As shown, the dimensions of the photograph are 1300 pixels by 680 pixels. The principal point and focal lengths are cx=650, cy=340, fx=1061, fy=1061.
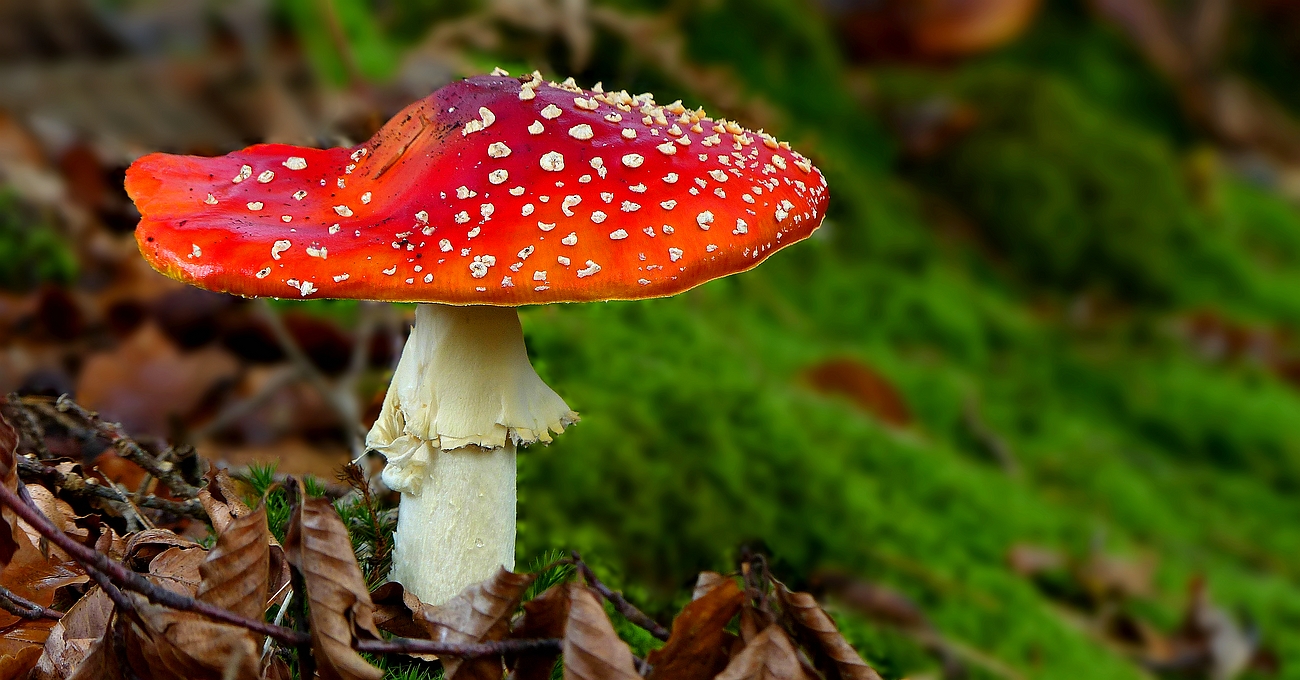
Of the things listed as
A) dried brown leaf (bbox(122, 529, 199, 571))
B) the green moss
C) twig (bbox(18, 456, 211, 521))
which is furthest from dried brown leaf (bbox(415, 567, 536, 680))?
the green moss

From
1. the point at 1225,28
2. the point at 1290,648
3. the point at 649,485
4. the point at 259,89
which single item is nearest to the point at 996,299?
the point at 1290,648

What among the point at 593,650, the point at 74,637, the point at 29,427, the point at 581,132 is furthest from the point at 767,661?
the point at 29,427

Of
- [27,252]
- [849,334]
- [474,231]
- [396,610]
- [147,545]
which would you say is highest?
[474,231]

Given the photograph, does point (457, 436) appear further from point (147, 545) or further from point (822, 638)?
point (822, 638)

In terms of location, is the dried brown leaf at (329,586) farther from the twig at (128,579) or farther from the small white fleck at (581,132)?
the small white fleck at (581,132)

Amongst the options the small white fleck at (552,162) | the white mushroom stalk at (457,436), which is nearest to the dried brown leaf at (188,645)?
the white mushroom stalk at (457,436)
